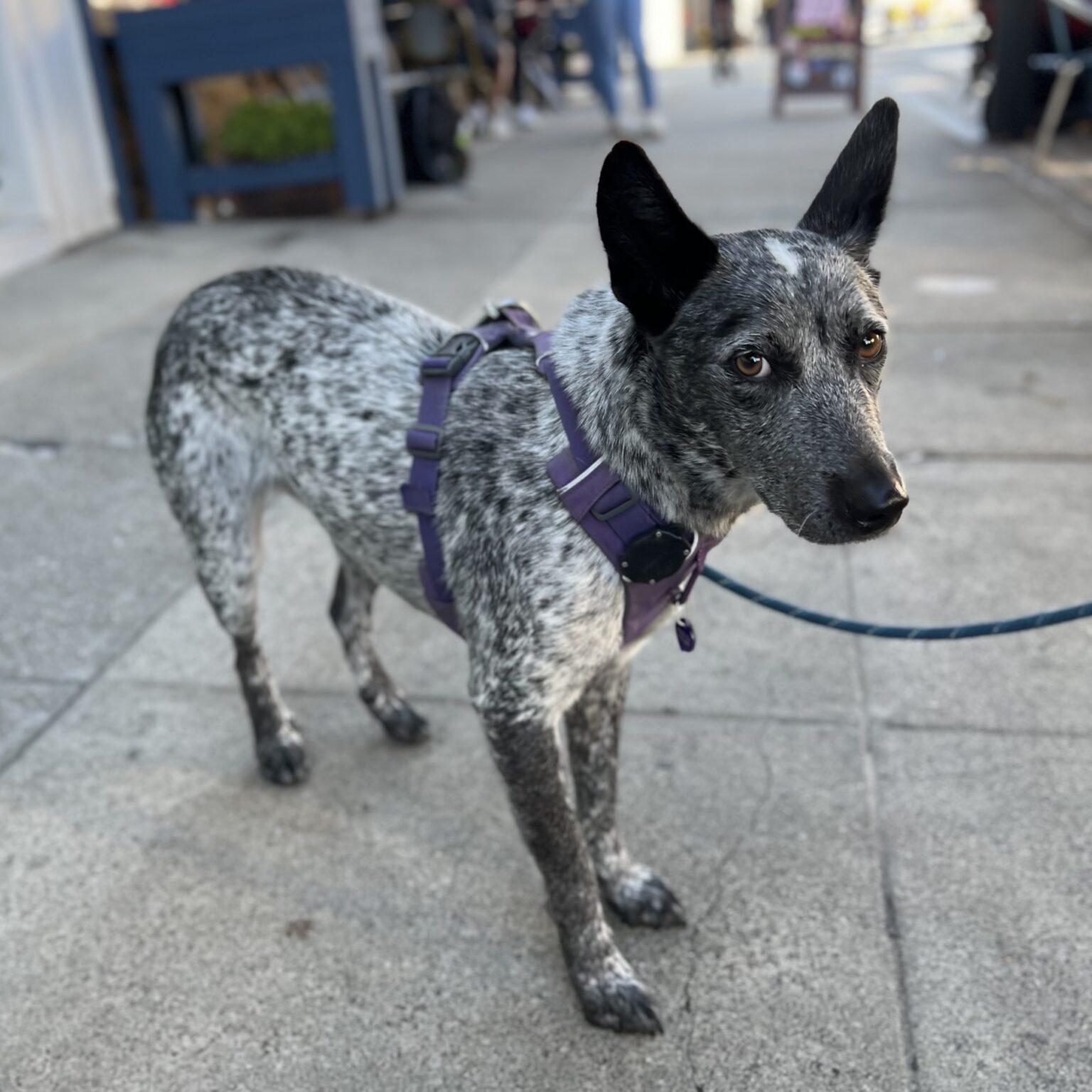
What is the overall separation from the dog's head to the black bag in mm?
8672

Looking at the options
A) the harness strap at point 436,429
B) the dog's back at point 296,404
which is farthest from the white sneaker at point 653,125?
the harness strap at point 436,429

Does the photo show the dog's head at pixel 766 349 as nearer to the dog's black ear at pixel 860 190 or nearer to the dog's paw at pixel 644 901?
the dog's black ear at pixel 860 190

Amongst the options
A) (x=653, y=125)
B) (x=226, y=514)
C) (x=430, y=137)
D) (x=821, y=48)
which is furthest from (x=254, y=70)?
(x=821, y=48)

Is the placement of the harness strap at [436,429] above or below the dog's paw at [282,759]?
above

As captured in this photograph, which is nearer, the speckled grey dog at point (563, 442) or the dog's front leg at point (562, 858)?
the speckled grey dog at point (563, 442)

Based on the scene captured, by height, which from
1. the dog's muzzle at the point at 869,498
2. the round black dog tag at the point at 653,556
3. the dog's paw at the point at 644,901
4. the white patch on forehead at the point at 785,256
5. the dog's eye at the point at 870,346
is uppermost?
the white patch on forehead at the point at 785,256

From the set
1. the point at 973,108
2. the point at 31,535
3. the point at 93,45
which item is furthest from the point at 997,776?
the point at 973,108

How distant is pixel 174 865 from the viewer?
2838 millimetres

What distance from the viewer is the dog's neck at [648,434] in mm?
2092

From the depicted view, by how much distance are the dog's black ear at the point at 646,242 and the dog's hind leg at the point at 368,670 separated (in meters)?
1.49

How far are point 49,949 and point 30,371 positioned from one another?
4307 mm

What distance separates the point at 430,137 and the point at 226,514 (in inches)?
319

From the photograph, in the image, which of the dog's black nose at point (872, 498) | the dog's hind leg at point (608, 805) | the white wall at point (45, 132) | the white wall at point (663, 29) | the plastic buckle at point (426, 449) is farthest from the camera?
the white wall at point (663, 29)

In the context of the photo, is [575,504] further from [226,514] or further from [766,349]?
[226,514]
